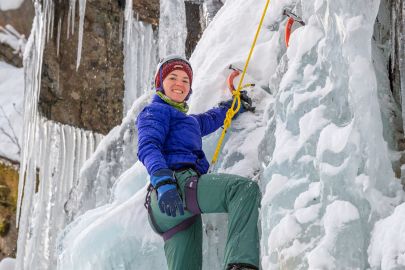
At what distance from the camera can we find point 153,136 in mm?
2531

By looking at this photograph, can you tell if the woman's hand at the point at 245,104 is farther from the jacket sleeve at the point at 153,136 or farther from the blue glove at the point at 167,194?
the blue glove at the point at 167,194

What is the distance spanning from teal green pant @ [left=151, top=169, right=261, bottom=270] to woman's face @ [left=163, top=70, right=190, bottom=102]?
0.47m

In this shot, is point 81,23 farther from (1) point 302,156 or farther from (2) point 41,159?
(1) point 302,156

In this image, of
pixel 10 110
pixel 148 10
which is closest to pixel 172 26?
pixel 148 10

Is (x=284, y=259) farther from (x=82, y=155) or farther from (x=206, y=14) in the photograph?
(x=82, y=155)

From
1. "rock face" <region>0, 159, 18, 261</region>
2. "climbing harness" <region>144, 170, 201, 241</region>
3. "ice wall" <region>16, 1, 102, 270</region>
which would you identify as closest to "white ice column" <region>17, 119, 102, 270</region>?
"ice wall" <region>16, 1, 102, 270</region>

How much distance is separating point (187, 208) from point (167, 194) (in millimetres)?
151

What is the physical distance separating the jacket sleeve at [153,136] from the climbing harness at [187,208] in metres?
0.13

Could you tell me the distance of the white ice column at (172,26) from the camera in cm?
642

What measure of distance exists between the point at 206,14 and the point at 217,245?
10.4 feet

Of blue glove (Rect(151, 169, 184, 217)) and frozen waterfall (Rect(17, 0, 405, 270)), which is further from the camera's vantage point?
blue glove (Rect(151, 169, 184, 217))

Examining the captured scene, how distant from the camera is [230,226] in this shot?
2.25 meters

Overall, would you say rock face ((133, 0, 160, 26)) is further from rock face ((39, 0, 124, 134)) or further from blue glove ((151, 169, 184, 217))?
blue glove ((151, 169, 184, 217))

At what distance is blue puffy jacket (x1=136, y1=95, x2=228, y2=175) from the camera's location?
2504 millimetres
